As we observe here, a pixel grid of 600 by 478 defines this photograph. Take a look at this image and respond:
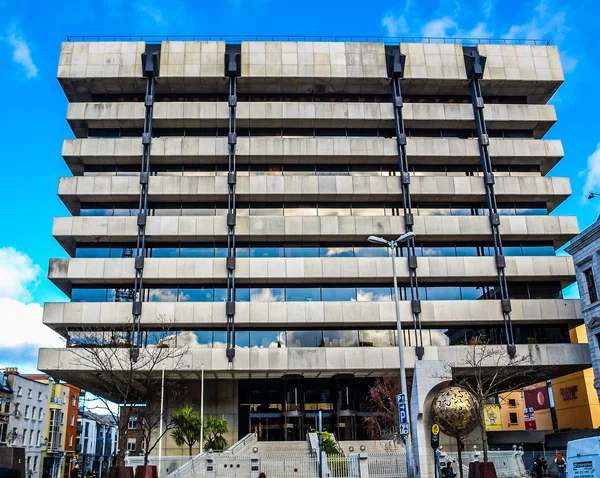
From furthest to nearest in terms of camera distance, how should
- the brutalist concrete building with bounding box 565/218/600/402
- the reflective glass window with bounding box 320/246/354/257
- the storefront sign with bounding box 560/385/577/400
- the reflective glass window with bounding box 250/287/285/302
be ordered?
1. the storefront sign with bounding box 560/385/577/400
2. the reflective glass window with bounding box 320/246/354/257
3. the reflective glass window with bounding box 250/287/285/302
4. the brutalist concrete building with bounding box 565/218/600/402

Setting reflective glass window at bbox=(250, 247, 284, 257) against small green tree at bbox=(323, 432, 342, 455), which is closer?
small green tree at bbox=(323, 432, 342, 455)

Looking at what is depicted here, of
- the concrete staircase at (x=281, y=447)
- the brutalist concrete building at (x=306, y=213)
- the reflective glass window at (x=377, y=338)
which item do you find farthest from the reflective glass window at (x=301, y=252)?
the concrete staircase at (x=281, y=447)

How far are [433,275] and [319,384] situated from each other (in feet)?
Result: 45.2

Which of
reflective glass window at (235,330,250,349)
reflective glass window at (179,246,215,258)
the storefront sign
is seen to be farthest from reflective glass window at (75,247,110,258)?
the storefront sign

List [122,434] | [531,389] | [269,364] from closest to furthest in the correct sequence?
1. [122,434]
2. [269,364]
3. [531,389]

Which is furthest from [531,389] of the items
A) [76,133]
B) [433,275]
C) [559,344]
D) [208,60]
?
[76,133]

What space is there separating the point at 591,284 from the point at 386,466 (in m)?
21.6

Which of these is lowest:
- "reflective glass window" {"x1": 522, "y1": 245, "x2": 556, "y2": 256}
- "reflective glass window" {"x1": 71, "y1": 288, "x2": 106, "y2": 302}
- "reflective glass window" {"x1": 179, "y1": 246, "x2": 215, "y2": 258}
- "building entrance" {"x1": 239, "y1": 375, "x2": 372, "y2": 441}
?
"building entrance" {"x1": 239, "y1": 375, "x2": 372, "y2": 441}

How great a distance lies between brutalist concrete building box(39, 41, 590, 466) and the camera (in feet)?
161

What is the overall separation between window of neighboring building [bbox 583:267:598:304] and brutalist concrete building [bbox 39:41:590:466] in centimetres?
552

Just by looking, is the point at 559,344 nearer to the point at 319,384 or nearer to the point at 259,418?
the point at 319,384

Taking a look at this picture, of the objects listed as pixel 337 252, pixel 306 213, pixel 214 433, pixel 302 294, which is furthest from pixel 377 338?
pixel 214 433

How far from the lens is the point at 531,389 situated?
70.5 metres

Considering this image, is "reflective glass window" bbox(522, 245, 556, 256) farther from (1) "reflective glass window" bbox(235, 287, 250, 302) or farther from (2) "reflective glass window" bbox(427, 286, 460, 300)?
(1) "reflective glass window" bbox(235, 287, 250, 302)
